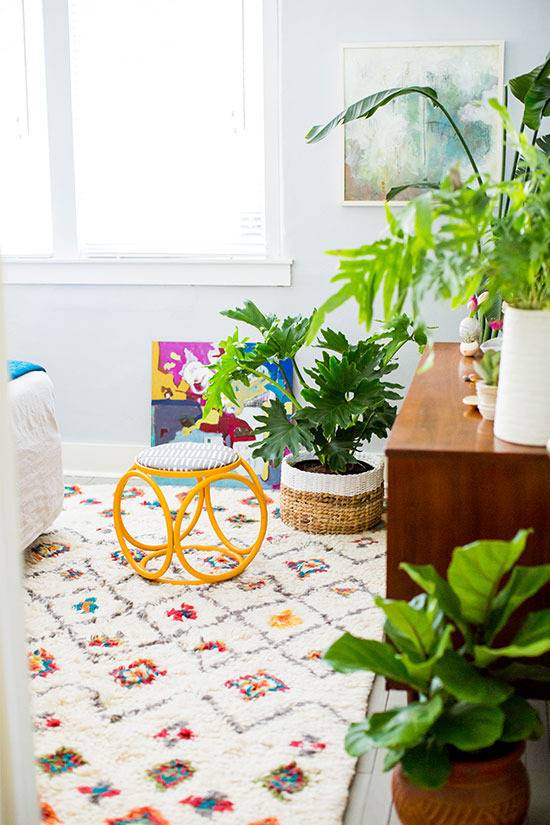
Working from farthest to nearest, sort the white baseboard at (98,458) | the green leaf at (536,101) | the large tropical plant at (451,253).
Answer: the white baseboard at (98,458) < the green leaf at (536,101) < the large tropical plant at (451,253)

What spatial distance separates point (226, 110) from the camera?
434cm

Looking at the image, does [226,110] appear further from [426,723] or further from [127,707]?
[426,723]

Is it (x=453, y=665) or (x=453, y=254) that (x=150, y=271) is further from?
(x=453, y=665)

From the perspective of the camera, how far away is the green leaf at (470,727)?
184 centimetres

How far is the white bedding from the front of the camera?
3.50 meters

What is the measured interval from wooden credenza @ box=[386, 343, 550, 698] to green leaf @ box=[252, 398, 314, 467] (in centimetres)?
136

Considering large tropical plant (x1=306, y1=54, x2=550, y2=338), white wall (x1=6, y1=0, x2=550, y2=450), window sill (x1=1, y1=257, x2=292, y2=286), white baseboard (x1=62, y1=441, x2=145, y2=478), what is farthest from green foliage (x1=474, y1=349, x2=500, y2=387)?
white baseboard (x1=62, y1=441, x2=145, y2=478)

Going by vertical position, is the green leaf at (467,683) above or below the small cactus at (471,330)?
below

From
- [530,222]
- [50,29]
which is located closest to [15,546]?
[530,222]

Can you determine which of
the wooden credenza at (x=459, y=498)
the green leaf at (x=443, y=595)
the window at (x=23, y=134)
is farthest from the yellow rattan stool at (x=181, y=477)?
the window at (x=23, y=134)

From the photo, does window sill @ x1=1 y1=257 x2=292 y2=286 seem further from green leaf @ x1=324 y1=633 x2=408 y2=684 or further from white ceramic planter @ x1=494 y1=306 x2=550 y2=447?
green leaf @ x1=324 y1=633 x2=408 y2=684

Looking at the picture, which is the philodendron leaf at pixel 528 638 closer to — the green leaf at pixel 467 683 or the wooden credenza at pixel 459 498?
the green leaf at pixel 467 683

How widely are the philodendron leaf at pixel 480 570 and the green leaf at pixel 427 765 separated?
0.82 ft

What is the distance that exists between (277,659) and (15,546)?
1.25m
